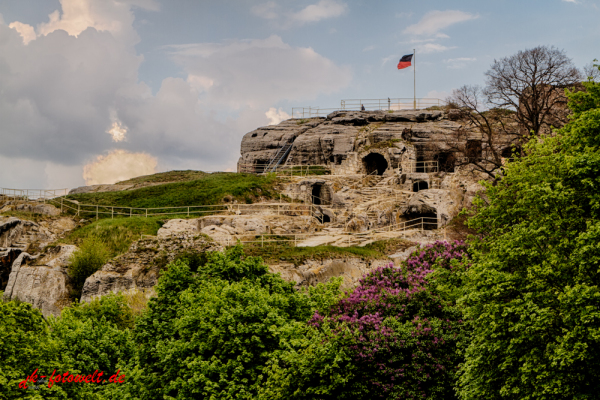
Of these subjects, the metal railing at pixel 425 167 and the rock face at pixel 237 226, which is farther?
the metal railing at pixel 425 167

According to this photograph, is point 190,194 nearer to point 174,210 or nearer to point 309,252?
point 174,210

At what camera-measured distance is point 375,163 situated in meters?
61.0

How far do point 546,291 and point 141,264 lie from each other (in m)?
23.9

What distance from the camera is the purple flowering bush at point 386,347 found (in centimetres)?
1424

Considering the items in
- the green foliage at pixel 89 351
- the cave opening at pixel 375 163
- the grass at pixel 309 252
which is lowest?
the green foliage at pixel 89 351

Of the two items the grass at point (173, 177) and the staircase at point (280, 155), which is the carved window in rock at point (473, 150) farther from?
the grass at point (173, 177)

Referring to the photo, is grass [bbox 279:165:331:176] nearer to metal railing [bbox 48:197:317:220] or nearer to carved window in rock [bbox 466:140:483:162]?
metal railing [bbox 48:197:317:220]

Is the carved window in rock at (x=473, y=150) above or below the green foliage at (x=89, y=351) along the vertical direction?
above

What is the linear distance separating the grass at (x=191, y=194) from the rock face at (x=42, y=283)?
1269 centimetres

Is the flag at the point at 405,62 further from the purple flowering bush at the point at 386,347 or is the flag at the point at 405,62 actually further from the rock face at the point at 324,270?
the purple flowering bush at the point at 386,347

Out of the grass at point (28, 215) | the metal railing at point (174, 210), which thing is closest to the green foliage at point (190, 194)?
the metal railing at point (174, 210)

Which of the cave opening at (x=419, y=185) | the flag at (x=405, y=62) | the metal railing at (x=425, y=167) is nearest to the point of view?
the cave opening at (x=419, y=185)

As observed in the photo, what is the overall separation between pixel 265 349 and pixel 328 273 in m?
14.0

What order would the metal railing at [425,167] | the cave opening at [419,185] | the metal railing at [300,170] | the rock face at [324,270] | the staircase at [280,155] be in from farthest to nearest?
the staircase at [280,155], the metal railing at [300,170], the metal railing at [425,167], the cave opening at [419,185], the rock face at [324,270]
